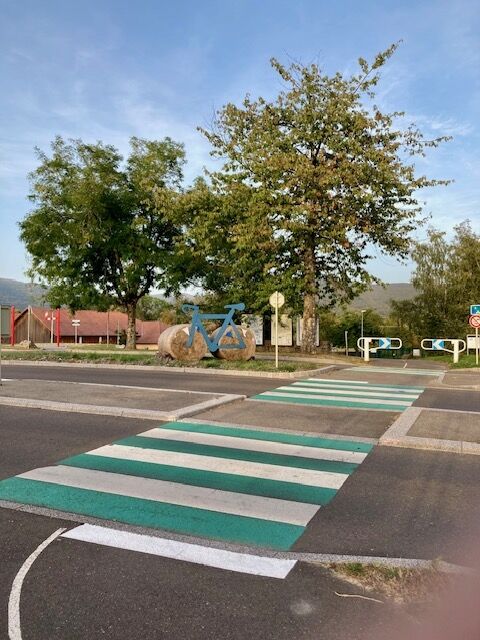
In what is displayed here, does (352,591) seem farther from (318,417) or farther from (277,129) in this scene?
(277,129)

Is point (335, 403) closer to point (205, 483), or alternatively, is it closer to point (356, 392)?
point (356, 392)

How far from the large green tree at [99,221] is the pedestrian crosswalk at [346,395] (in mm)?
16777

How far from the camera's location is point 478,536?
4.33 m

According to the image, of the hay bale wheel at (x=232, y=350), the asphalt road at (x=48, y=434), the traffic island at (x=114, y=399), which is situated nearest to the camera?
the asphalt road at (x=48, y=434)

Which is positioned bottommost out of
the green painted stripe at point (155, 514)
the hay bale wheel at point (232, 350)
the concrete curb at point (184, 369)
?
the green painted stripe at point (155, 514)

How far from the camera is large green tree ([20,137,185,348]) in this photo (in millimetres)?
29062

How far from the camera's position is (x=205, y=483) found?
18.5 feet

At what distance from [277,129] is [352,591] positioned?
2421cm

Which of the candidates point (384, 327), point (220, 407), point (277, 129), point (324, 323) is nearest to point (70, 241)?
point (277, 129)

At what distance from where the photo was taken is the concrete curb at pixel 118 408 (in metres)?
9.11

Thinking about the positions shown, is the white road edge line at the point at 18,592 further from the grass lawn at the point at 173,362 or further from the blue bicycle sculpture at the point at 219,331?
the blue bicycle sculpture at the point at 219,331

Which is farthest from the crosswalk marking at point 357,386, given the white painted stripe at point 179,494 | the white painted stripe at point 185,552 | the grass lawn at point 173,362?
the white painted stripe at point 185,552

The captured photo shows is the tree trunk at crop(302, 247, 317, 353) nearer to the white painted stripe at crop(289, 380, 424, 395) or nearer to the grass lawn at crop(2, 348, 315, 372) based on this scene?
the grass lawn at crop(2, 348, 315, 372)

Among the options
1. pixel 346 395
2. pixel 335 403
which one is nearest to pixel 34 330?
pixel 346 395
